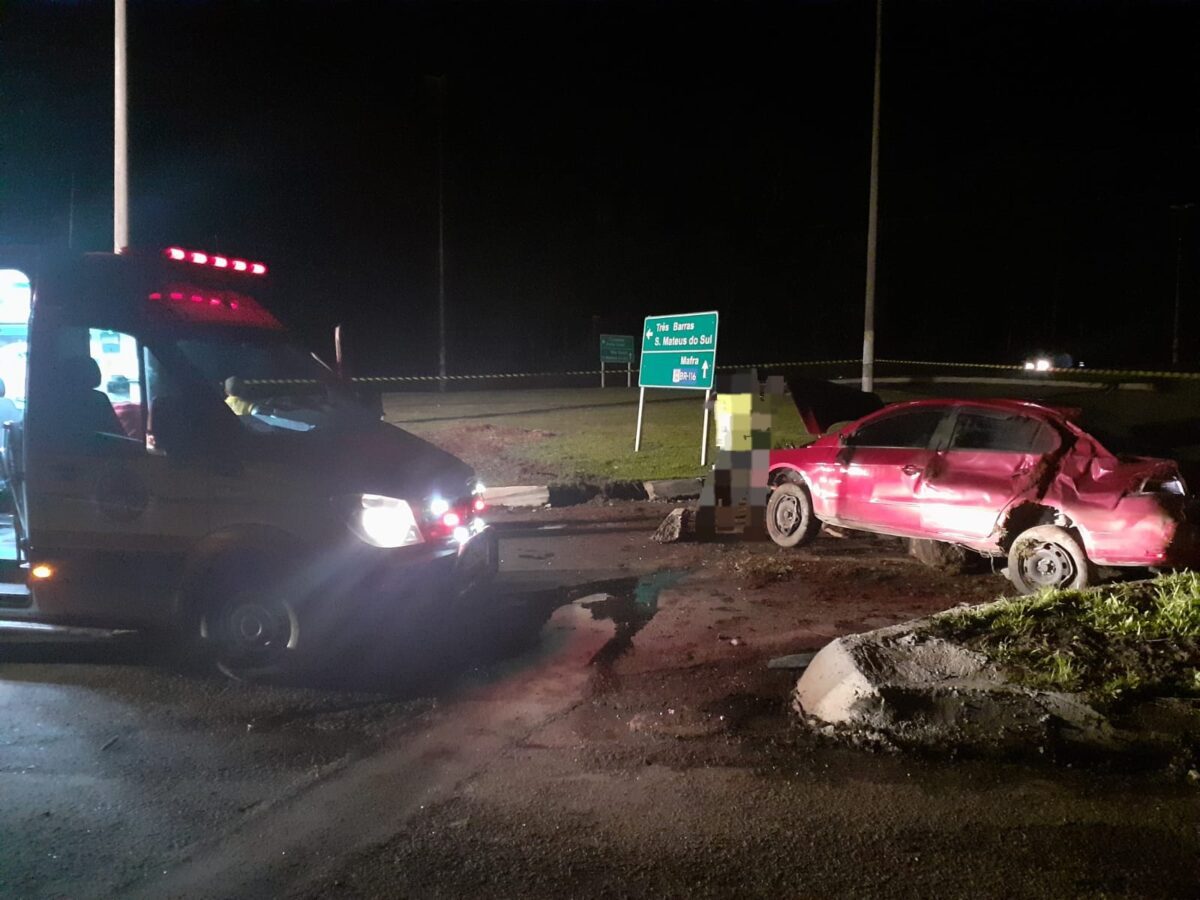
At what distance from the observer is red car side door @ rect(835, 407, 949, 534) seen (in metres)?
8.49

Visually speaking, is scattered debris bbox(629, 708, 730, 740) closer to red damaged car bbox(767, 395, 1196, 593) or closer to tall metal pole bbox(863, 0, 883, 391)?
red damaged car bbox(767, 395, 1196, 593)

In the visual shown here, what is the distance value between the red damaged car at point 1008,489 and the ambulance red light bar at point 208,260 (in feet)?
17.4

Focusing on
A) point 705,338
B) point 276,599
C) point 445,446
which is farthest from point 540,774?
point 445,446

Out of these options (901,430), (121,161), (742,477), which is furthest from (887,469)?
(121,161)

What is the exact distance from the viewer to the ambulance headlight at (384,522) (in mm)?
5504

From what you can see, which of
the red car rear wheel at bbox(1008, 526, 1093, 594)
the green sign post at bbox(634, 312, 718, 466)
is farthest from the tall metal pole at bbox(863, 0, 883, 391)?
the red car rear wheel at bbox(1008, 526, 1093, 594)

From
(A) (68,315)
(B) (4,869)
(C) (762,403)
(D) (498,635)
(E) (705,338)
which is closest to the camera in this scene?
(B) (4,869)

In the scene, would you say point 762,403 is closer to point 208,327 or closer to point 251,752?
point 208,327

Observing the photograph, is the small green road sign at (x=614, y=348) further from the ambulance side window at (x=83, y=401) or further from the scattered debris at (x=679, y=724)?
the scattered debris at (x=679, y=724)

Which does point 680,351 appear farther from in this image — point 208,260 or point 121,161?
point 208,260

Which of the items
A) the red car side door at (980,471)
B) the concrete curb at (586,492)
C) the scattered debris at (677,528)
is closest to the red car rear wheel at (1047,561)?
the red car side door at (980,471)

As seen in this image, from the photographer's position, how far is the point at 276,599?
224 inches

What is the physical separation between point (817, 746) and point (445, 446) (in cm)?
1213

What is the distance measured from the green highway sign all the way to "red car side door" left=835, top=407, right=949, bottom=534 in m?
5.16
